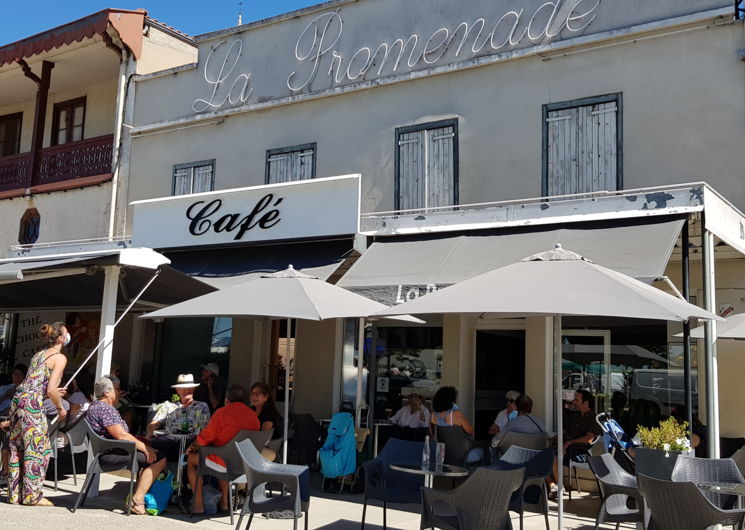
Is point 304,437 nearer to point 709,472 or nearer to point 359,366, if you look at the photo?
point 359,366

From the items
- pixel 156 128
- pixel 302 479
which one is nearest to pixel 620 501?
pixel 302 479

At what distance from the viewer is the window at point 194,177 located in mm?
15086

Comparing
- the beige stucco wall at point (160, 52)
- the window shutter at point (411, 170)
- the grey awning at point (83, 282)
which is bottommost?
the grey awning at point (83, 282)

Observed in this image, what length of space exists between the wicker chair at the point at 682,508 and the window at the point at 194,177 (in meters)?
11.2

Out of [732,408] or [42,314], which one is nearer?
[732,408]

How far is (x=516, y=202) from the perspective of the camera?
11.5m

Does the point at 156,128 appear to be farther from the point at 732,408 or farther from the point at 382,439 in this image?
the point at 732,408

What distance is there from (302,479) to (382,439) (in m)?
5.15

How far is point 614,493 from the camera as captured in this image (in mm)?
6543

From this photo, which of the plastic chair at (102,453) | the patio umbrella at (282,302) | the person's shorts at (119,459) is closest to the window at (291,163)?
the patio umbrella at (282,302)

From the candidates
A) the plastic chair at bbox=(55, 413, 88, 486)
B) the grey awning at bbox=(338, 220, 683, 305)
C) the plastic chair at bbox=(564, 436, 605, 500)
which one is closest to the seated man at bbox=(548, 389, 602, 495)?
the plastic chair at bbox=(564, 436, 605, 500)

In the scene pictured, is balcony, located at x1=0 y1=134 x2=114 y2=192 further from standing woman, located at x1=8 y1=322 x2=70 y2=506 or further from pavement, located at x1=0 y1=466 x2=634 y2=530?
standing woman, located at x1=8 y1=322 x2=70 y2=506

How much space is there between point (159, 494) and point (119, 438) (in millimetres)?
698

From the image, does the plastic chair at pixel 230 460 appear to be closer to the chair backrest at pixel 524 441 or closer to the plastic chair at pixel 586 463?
the chair backrest at pixel 524 441
